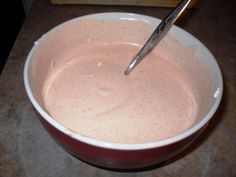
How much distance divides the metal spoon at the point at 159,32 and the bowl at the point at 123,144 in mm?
27

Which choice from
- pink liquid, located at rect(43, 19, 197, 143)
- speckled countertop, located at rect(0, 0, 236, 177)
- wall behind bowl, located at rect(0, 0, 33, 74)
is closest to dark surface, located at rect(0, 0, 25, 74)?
wall behind bowl, located at rect(0, 0, 33, 74)

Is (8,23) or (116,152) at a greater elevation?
(116,152)

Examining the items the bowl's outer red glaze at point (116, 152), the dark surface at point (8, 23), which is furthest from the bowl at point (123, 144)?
the dark surface at point (8, 23)

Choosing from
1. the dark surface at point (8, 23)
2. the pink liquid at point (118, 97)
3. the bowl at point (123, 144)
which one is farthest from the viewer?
the dark surface at point (8, 23)

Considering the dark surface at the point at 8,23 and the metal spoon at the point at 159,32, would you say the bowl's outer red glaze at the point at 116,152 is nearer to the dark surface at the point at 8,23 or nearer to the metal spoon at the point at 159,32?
the metal spoon at the point at 159,32

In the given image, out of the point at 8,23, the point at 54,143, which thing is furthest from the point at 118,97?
the point at 8,23

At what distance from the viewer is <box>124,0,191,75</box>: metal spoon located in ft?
2.11

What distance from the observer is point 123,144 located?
1.39ft

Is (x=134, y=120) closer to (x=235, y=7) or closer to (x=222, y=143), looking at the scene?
(x=222, y=143)

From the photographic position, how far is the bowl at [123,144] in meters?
0.43

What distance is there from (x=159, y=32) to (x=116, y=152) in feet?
1.06

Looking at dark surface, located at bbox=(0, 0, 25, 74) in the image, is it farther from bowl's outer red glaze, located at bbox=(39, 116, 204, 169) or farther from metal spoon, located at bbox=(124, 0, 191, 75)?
bowl's outer red glaze, located at bbox=(39, 116, 204, 169)

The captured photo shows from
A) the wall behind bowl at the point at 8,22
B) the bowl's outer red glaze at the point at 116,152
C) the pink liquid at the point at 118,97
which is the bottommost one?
the wall behind bowl at the point at 8,22

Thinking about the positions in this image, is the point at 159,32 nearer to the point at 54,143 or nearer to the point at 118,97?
the point at 118,97
